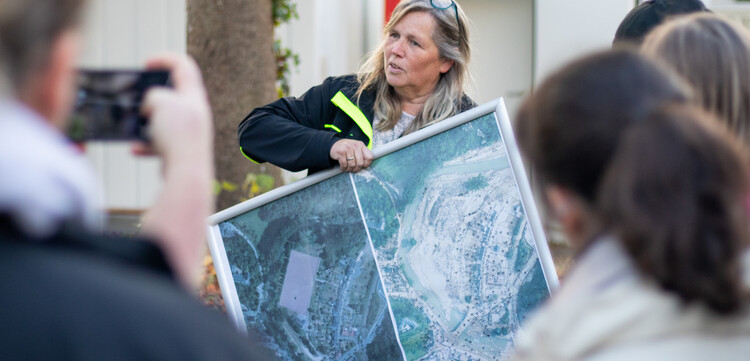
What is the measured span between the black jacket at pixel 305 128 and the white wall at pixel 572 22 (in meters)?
4.49

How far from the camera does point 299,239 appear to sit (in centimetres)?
290

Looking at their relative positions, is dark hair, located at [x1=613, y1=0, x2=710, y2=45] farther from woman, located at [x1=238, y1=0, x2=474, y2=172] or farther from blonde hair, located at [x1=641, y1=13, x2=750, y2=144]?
blonde hair, located at [x1=641, y1=13, x2=750, y2=144]

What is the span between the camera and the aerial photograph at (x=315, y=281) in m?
2.86

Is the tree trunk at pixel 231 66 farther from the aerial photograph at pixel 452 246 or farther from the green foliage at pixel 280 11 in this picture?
the aerial photograph at pixel 452 246

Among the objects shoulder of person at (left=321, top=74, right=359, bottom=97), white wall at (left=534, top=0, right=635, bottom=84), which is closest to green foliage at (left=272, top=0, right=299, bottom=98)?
white wall at (left=534, top=0, right=635, bottom=84)

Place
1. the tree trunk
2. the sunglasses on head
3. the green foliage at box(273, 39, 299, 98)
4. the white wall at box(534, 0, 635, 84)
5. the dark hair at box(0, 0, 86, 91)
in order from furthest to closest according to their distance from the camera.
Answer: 1. the white wall at box(534, 0, 635, 84)
2. the green foliage at box(273, 39, 299, 98)
3. the tree trunk
4. the sunglasses on head
5. the dark hair at box(0, 0, 86, 91)

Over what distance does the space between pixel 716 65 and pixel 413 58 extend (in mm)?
1674

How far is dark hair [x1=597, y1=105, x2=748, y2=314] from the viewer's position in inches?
45.9

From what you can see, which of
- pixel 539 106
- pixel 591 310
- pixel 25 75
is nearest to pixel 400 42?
pixel 539 106

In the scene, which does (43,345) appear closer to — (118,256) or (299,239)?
(118,256)

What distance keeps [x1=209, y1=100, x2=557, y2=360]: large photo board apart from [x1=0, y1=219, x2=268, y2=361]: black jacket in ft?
6.26

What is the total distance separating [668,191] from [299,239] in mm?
1873

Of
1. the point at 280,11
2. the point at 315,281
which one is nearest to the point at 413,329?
the point at 315,281

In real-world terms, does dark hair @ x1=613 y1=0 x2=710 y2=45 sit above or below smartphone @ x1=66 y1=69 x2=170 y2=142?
above
